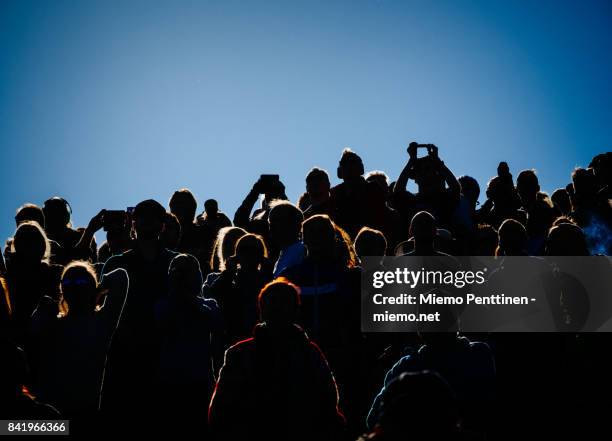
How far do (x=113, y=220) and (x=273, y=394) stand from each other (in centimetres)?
429

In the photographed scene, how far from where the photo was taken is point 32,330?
457cm

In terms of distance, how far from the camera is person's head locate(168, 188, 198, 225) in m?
7.80

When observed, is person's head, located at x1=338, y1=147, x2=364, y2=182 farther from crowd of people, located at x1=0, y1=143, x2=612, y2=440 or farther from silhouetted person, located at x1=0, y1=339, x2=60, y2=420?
silhouetted person, located at x1=0, y1=339, x2=60, y2=420

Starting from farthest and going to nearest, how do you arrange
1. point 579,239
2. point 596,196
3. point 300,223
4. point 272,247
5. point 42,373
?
point 272,247 < point 596,196 < point 300,223 < point 579,239 < point 42,373

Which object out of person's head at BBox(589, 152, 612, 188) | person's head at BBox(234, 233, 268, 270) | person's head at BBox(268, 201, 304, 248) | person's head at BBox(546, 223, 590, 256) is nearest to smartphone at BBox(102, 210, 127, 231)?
person's head at BBox(234, 233, 268, 270)

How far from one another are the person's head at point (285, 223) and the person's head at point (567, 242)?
8.64 feet

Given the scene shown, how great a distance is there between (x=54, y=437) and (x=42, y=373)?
1224 millimetres

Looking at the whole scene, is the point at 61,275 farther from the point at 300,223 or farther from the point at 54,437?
the point at 300,223

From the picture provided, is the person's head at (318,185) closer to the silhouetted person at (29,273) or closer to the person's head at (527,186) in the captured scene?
the person's head at (527,186)

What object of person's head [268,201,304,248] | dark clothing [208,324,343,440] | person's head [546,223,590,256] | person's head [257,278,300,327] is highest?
person's head [268,201,304,248]

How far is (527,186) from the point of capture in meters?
8.09

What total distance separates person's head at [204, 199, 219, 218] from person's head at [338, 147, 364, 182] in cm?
257

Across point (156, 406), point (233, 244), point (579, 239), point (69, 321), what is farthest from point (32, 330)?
point (579, 239)

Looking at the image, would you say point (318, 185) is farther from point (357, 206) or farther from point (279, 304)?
point (279, 304)
